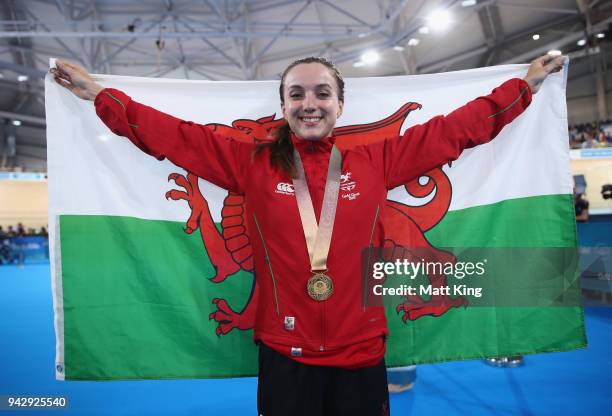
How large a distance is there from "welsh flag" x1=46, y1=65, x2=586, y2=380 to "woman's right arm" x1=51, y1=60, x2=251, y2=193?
0.50 m

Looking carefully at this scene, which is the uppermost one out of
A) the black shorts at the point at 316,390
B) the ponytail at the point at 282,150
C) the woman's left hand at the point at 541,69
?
the woman's left hand at the point at 541,69

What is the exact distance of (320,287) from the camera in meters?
1.53

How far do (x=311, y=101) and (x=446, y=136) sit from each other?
65 cm

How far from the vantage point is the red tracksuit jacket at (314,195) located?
5.00 ft

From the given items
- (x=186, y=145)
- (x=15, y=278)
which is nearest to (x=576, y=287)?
(x=186, y=145)

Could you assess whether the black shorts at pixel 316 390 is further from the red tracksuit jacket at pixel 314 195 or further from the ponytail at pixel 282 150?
the ponytail at pixel 282 150

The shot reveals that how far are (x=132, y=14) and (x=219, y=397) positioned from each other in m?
12.8

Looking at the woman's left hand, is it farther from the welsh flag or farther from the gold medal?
the gold medal

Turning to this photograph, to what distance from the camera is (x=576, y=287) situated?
227 centimetres

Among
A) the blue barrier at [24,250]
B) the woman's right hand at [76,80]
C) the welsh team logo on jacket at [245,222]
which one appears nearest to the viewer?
the woman's right hand at [76,80]

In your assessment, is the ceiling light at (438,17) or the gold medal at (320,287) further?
the ceiling light at (438,17)

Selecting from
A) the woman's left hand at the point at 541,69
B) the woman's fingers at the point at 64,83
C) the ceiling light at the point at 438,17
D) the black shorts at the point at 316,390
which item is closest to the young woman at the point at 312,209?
the black shorts at the point at 316,390

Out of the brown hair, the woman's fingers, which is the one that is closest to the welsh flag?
the woman's fingers

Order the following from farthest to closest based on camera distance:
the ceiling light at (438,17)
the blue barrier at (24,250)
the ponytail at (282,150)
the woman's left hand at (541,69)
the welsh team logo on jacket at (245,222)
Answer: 1. the blue barrier at (24,250)
2. the ceiling light at (438,17)
3. the welsh team logo on jacket at (245,222)
4. the woman's left hand at (541,69)
5. the ponytail at (282,150)
